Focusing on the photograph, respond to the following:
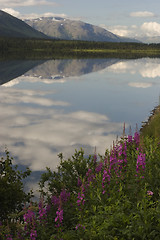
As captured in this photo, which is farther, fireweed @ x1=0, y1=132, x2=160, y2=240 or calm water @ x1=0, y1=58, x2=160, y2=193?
calm water @ x1=0, y1=58, x2=160, y2=193

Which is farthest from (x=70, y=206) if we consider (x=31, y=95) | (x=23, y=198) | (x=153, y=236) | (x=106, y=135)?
(x=31, y=95)

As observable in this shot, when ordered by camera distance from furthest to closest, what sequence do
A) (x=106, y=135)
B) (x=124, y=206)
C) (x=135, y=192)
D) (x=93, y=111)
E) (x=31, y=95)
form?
1. (x=31, y=95)
2. (x=93, y=111)
3. (x=106, y=135)
4. (x=135, y=192)
5. (x=124, y=206)

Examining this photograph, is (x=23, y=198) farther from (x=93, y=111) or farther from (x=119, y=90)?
(x=119, y=90)

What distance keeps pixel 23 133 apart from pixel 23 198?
1220 cm

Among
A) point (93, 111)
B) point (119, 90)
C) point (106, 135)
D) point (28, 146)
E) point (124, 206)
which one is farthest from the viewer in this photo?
point (119, 90)

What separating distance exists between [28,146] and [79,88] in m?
29.3

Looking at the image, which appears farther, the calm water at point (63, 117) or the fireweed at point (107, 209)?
the calm water at point (63, 117)

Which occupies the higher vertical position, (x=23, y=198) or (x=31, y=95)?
(x=31, y=95)

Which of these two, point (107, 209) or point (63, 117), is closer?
point (107, 209)

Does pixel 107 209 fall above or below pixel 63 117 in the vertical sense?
below

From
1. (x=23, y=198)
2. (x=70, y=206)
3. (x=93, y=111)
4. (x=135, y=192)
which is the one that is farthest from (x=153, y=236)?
(x=93, y=111)

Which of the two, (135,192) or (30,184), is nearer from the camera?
(135,192)

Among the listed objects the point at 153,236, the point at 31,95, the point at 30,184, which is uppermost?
the point at 31,95

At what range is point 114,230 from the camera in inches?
234
